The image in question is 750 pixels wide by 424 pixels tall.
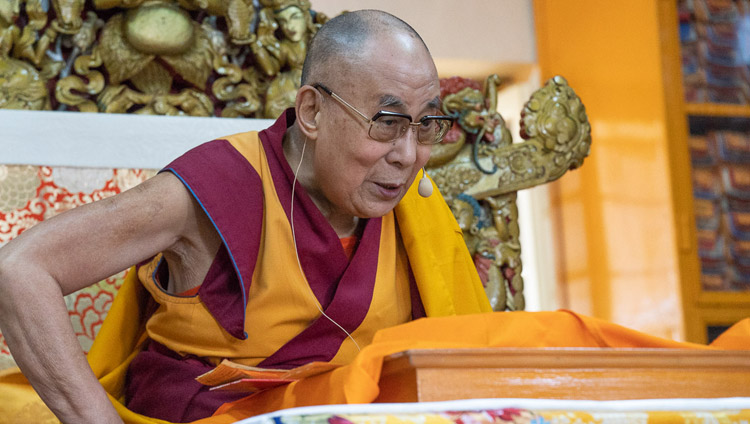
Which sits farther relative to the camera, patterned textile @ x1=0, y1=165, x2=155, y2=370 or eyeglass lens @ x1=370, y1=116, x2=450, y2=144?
patterned textile @ x1=0, y1=165, x2=155, y2=370

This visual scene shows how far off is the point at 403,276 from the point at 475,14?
273cm

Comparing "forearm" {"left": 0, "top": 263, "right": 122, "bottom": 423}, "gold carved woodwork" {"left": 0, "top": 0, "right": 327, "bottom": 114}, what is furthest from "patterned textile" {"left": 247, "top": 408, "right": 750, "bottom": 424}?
"gold carved woodwork" {"left": 0, "top": 0, "right": 327, "bottom": 114}

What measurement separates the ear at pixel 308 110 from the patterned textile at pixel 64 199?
2.14 feet

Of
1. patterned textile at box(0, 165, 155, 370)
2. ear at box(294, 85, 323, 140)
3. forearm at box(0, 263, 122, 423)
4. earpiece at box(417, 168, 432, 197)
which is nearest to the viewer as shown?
forearm at box(0, 263, 122, 423)

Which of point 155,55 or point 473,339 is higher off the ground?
point 155,55

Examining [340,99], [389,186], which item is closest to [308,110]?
[340,99]

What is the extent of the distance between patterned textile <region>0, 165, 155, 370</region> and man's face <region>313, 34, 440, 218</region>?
2.30 ft

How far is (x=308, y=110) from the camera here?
5.28ft

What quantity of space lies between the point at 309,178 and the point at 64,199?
2.33 feet

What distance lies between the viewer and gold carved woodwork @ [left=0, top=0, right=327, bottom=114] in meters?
2.10

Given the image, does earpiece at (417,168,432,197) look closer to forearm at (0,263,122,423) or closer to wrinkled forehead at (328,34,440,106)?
wrinkled forehead at (328,34,440,106)

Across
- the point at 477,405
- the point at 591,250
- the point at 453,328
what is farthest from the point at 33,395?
the point at 591,250

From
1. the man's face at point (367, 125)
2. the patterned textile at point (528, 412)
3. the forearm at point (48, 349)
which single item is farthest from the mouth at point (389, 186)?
the patterned textile at point (528, 412)

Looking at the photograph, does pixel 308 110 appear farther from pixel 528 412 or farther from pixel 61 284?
pixel 528 412
